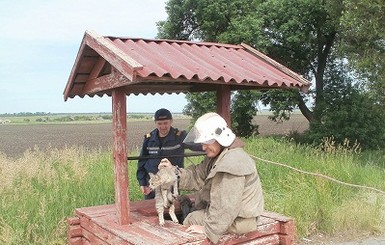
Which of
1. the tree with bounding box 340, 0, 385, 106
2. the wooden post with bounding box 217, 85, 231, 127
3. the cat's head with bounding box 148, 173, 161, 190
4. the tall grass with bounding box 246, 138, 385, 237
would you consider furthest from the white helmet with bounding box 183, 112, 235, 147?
the tree with bounding box 340, 0, 385, 106

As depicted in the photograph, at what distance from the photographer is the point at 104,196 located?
6770mm

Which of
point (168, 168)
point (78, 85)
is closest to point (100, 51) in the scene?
point (78, 85)

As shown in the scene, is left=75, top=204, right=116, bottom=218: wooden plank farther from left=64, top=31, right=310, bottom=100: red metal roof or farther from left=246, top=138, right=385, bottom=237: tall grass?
left=246, top=138, right=385, bottom=237: tall grass

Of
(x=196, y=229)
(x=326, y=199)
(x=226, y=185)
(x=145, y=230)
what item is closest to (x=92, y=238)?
(x=145, y=230)

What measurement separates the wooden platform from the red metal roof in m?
1.36

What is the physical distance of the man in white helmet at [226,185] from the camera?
11.3ft

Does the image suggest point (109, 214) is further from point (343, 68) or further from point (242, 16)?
point (343, 68)

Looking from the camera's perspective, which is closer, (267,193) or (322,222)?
(322,222)

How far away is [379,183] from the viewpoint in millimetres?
8508

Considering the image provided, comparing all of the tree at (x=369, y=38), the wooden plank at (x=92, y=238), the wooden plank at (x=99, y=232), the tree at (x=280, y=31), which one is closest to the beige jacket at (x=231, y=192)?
the wooden plank at (x=99, y=232)

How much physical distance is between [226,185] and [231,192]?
7 centimetres

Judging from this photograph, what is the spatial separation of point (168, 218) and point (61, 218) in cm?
204

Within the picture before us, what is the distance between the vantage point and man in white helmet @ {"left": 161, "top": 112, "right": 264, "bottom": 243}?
3441mm

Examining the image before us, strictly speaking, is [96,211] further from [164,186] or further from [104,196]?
[104,196]
